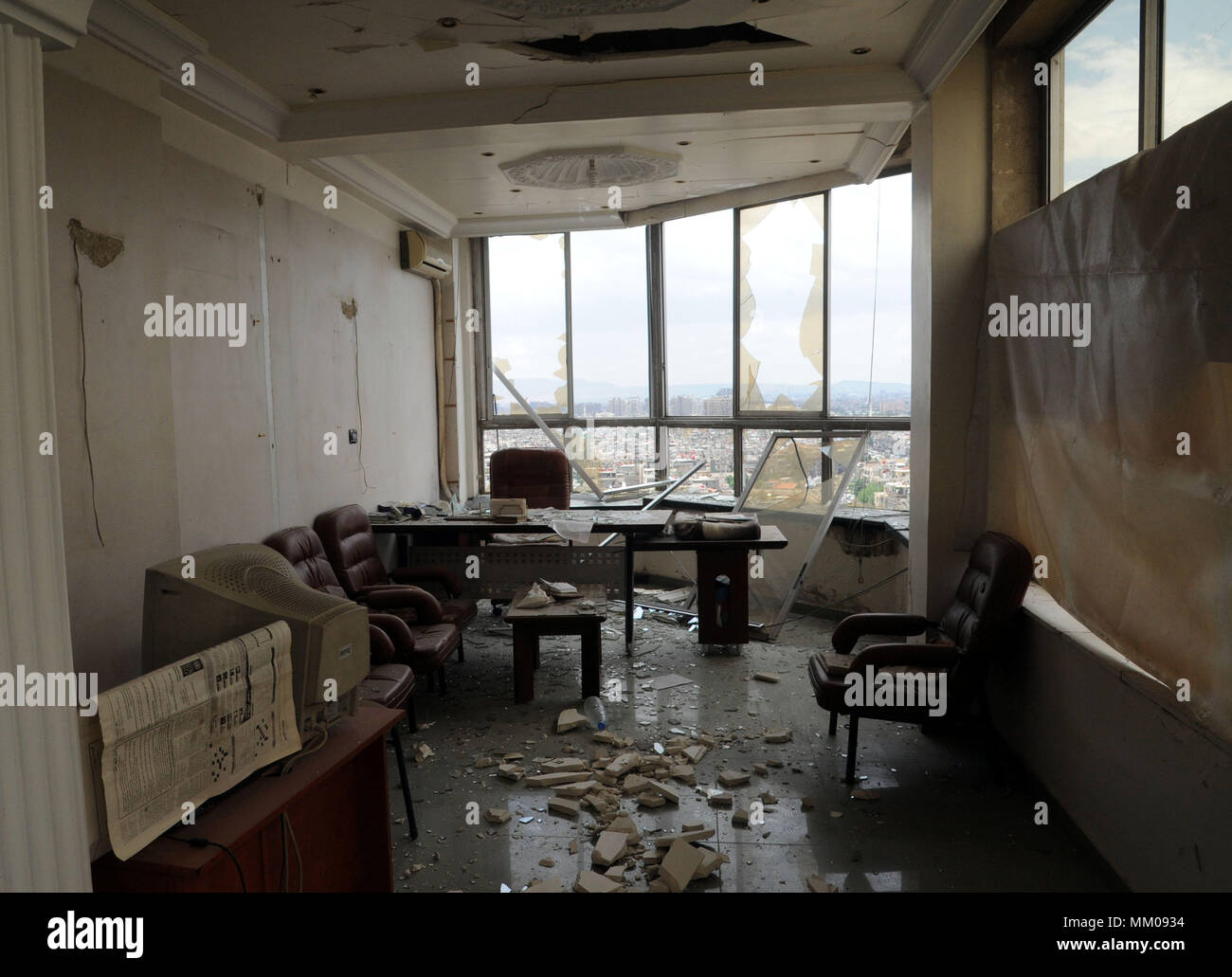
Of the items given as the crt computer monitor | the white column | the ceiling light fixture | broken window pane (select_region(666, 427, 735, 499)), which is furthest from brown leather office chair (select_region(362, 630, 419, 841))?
broken window pane (select_region(666, 427, 735, 499))

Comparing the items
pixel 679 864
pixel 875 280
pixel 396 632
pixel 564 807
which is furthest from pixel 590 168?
pixel 679 864

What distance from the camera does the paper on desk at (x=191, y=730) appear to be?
1679mm

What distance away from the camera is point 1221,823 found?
2086 mm

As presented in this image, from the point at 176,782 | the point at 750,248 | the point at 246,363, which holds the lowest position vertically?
the point at 176,782

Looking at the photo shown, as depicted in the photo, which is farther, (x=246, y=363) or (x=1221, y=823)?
(x=246, y=363)

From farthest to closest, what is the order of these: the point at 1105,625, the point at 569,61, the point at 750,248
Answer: the point at 750,248 < the point at 569,61 < the point at 1105,625

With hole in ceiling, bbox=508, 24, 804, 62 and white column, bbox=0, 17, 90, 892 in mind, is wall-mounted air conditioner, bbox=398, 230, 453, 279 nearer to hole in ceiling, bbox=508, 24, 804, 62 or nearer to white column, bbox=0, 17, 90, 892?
hole in ceiling, bbox=508, 24, 804, 62

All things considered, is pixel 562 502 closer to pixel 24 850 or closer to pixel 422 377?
pixel 422 377

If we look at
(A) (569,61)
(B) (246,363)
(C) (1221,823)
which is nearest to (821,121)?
(A) (569,61)

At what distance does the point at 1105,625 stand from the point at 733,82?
9.70ft

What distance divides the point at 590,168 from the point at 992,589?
3487mm

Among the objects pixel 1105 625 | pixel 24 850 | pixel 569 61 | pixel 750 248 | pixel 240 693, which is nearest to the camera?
pixel 24 850

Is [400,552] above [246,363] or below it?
below

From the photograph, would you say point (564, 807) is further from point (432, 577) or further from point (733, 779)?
point (432, 577)
